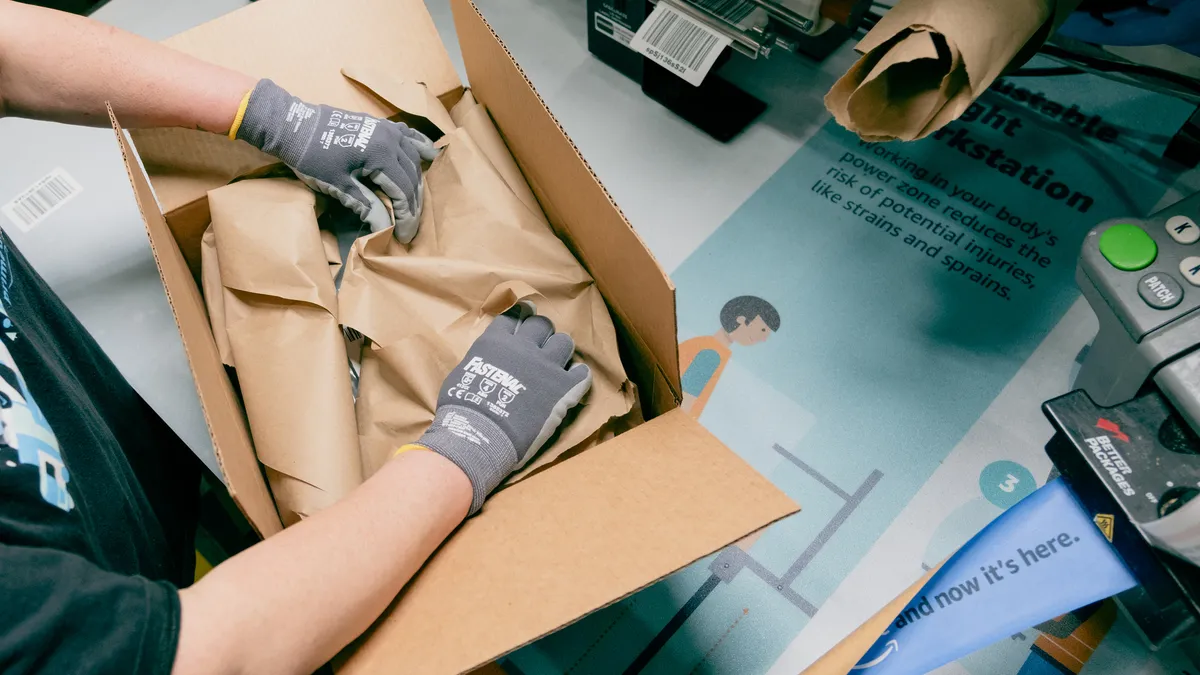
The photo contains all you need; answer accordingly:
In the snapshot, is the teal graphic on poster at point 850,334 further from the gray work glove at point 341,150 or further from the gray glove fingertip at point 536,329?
the gray work glove at point 341,150

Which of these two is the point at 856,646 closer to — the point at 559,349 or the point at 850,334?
the point at 559,349

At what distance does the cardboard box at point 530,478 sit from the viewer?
0.50 meters

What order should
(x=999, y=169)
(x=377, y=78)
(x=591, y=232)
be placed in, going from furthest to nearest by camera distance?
(x=999, y=169) → (x=377, y=78) → (x=591, y=232)

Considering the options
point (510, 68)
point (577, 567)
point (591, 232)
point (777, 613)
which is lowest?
point (777, 613)

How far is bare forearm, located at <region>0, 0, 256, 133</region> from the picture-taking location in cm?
69

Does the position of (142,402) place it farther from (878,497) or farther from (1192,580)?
(1192,580)

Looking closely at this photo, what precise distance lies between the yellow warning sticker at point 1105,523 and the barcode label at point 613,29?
806 millimetres

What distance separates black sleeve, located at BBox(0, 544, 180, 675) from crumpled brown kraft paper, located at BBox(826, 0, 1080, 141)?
58 cm

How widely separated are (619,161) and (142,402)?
0.65m

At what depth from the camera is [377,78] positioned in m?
0.82

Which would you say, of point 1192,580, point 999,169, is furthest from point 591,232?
point 999,169

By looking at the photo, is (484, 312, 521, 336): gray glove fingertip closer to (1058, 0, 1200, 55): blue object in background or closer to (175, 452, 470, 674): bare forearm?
(175, 452, 470, 674): bare forearm

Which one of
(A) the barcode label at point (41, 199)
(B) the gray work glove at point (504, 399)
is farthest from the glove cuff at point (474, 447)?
(A) the barcode label at point (41, 199)

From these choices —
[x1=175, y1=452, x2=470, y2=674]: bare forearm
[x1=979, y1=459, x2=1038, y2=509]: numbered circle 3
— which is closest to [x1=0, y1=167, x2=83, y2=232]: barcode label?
[x1=175, y1=452, x2=470, y2=674]: bare forearm
